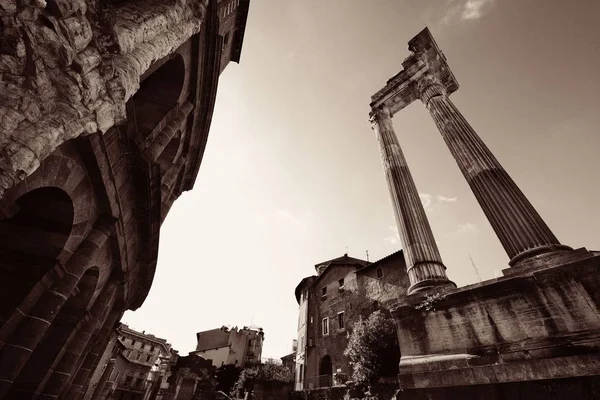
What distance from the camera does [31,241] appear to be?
4.85m

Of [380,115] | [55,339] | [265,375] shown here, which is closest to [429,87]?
[380,115]

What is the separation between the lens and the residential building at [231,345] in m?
39.8

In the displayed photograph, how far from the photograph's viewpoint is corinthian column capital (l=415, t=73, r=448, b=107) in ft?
33.1

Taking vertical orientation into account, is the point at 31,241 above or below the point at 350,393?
above

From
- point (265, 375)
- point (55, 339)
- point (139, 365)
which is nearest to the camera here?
point (55, 339)

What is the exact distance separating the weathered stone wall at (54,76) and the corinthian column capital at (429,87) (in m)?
10.0

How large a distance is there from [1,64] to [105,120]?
1.10 metres

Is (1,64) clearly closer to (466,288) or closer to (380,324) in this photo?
(466,288)

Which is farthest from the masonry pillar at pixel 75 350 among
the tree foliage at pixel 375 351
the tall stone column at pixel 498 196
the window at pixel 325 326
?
the window at pixel 325 326

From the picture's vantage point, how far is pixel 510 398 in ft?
13.4

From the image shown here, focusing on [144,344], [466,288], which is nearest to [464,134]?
[466,288]

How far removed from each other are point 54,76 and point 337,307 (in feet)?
92.2

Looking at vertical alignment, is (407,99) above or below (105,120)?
above

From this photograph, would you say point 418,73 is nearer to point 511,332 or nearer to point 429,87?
point 429,87
